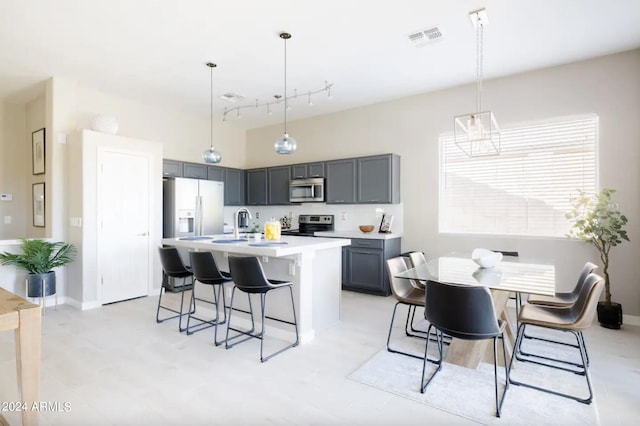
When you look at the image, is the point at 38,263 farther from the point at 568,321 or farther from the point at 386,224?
the point at 568,321

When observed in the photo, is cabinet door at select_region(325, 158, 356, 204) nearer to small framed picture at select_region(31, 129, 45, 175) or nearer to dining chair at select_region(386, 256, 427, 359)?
dining chair at select_region(386, 256, 427, 359)

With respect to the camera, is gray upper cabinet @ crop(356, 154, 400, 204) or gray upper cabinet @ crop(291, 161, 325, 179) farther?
gray upper cabinet @ crop(291, 161, 325, 179)

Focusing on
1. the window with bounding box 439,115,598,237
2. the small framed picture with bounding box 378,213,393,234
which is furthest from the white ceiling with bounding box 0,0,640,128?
the small framed picture with bounding box 378,213,393,234

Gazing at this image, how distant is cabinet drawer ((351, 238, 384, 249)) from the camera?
5.04 meters

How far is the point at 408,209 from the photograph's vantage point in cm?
535

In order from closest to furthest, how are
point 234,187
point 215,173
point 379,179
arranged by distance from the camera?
1. point 379,179
2. point 215,173
3. point 234,187

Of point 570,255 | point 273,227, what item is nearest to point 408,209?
point 570,255

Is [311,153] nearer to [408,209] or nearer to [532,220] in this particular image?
[408,209]

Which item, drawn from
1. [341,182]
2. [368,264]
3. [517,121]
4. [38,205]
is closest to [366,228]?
[368,264]

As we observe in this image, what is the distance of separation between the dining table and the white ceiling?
2.20 metres

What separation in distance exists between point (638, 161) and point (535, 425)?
331 cm

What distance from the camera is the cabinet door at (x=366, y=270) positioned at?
504 cm

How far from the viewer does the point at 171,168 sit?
5758mm

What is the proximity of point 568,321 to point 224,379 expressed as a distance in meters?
2.40
